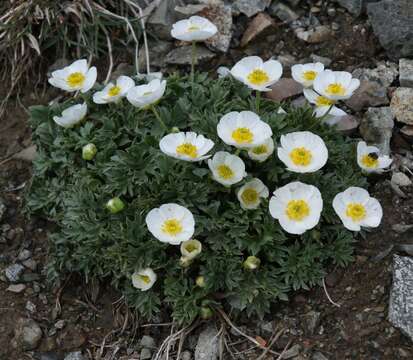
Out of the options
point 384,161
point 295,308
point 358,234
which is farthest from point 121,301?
point 384,161

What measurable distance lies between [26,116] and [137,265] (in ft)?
5.83

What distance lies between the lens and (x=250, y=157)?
3551 mm

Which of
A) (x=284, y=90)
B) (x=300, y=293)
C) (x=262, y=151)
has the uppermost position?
(x=262, y=151)

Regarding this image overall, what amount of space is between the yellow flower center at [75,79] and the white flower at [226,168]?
3.17 ft

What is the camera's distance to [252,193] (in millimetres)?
3539

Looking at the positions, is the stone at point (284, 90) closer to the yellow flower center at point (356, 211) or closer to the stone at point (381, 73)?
the stone at point (381, 73)

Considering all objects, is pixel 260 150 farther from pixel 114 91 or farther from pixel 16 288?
pixel 16 288

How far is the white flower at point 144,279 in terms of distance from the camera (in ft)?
11.5

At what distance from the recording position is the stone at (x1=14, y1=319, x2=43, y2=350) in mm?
3656

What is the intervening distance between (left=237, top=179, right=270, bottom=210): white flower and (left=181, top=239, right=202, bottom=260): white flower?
298 millimetres

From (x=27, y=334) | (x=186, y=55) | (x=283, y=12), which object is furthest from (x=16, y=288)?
(x=283, y=12)

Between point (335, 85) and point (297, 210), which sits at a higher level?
point (335, 85)

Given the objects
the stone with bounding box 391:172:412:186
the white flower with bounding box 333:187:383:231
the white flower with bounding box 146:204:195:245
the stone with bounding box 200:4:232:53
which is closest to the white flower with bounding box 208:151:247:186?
the white flower with bounding box 146:204:195:245

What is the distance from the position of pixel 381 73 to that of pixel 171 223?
1807 mm
